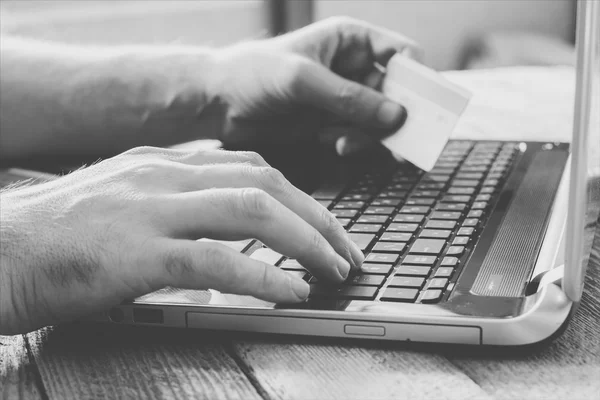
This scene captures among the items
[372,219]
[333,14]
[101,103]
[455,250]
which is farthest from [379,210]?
[333,14]

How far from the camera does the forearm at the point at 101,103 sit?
46.0 inches

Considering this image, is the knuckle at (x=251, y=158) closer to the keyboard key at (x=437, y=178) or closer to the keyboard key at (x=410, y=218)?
the keyboard key at (x=410, y=218)

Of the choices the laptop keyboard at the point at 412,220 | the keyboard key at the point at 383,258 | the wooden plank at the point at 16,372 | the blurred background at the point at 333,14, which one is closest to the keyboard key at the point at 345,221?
the laptop keyboard at the point at 412,220

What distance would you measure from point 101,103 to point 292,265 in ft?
2.15

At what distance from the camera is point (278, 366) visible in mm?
522

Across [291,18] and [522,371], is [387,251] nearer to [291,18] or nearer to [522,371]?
[522,371]

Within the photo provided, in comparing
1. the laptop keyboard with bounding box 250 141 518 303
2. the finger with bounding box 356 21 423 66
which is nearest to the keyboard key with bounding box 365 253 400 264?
the laptop keyboard with bounding box 250 141 518 303

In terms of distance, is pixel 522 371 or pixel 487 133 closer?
pixel 522 371

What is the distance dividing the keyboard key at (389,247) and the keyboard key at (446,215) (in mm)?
98

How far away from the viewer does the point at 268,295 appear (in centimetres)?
55

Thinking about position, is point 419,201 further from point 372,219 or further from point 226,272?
point 226,272

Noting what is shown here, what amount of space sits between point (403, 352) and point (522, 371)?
8 centimetres

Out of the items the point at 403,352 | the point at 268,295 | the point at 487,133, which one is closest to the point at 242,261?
the point at 268,295

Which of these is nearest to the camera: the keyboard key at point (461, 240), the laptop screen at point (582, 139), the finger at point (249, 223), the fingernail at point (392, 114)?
the laptop screen at point (582, 139)
